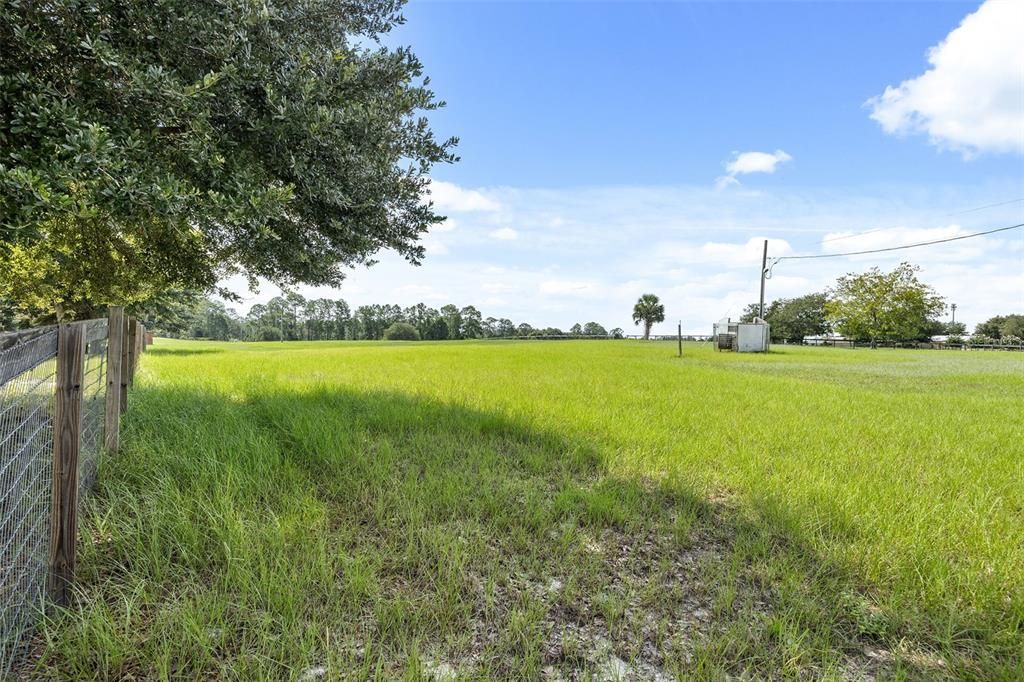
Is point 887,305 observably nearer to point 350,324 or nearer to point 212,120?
point 212,120

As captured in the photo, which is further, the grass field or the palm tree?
the palm tree

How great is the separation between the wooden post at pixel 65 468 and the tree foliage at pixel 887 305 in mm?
64099

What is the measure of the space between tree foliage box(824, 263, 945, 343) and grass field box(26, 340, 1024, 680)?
5729cm

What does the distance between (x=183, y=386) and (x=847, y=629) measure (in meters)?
9.49

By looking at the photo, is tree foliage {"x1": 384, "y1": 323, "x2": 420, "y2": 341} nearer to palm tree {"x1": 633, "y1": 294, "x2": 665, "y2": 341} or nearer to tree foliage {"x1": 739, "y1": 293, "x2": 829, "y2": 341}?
palm tree {"x1": 633, "y1": 294, "x2": 665, "y2": 341}

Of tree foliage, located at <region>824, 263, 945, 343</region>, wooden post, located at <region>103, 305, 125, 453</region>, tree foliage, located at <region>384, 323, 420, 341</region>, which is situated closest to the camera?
wooden post, located at <region>103, 305, 125, 453</region>

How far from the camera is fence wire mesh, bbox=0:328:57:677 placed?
1891mm

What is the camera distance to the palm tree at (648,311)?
84875 millimetres

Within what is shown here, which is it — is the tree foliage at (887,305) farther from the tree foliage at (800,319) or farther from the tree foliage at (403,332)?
the tree foliage at (403,332)

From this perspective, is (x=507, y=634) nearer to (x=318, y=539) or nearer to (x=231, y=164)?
(x=318, y=539)

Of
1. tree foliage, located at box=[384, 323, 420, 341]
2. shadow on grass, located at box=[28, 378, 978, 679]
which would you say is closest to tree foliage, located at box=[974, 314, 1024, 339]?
tree foliage, located at box=[384, 323, 420, 341]

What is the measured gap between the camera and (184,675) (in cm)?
176

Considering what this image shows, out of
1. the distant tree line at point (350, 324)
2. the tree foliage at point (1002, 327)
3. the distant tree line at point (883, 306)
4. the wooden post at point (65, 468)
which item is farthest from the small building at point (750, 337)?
the tree foliage at point (1002, 327)

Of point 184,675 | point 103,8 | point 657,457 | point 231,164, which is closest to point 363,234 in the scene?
point 231,164
